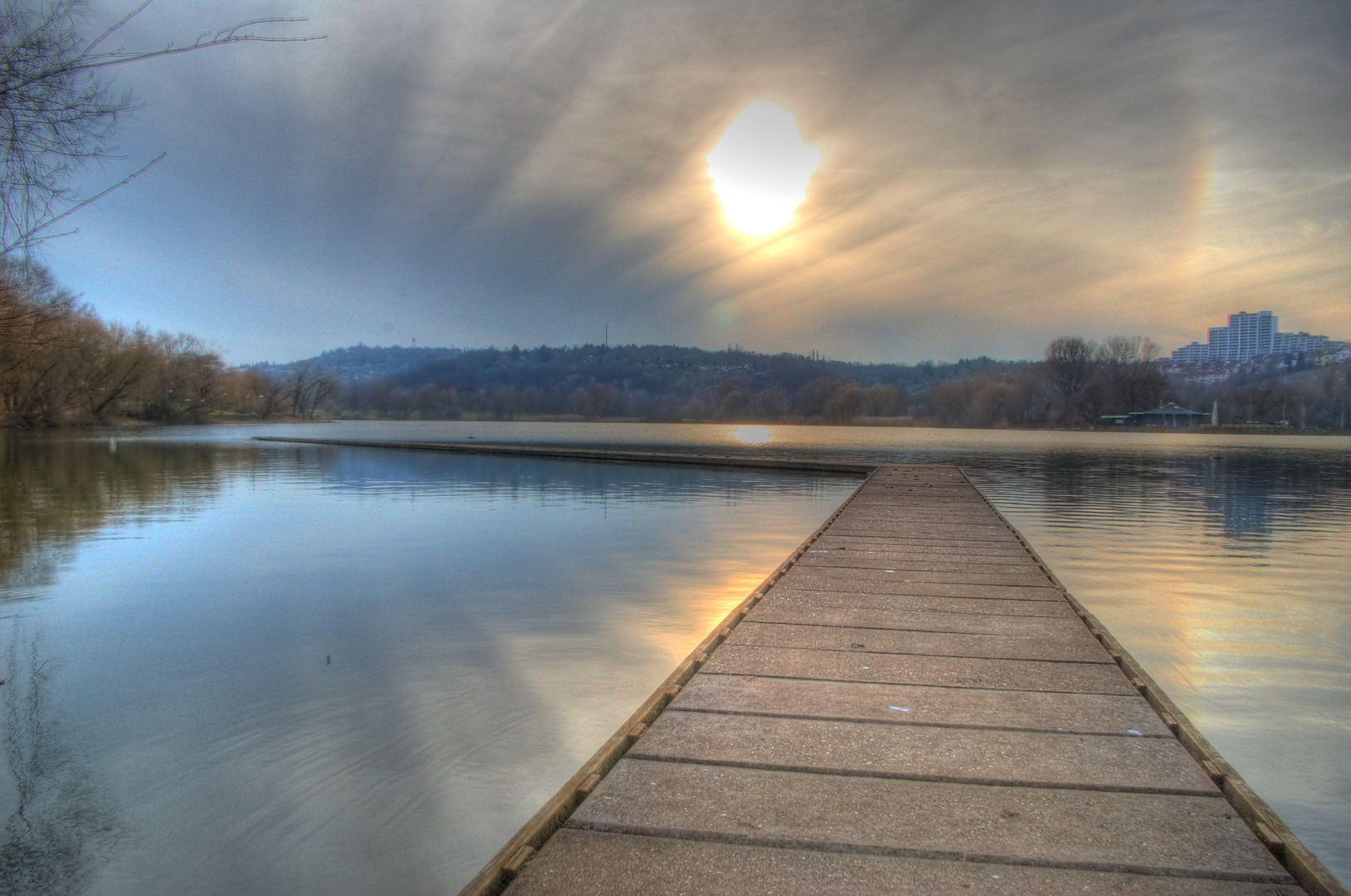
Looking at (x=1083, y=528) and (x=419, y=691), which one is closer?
(x=419, y=691)

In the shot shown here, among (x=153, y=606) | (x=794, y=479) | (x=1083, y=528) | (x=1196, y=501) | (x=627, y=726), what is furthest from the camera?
(x=794, y=479)

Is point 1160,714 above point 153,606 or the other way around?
above

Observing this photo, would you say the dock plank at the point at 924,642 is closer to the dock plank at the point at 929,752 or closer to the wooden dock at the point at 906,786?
the wooden dock at the point at 906,786

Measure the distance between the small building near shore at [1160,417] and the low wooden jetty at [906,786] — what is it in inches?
4352

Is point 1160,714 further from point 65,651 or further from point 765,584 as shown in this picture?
point 65,651

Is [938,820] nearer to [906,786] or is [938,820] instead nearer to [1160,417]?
[906,786]

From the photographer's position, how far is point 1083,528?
52.2 ft

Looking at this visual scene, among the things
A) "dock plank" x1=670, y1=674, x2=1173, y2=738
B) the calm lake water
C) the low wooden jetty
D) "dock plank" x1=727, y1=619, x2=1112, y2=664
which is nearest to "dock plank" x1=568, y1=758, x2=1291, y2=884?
the low wooden jetty

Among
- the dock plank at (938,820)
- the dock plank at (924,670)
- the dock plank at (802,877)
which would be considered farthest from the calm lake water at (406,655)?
the dock plank at (802,877)

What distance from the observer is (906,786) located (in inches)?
131

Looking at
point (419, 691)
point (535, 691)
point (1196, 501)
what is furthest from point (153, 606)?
point (1196, 501)

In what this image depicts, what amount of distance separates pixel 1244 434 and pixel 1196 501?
8281 cm

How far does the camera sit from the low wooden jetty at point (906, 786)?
8.84ft

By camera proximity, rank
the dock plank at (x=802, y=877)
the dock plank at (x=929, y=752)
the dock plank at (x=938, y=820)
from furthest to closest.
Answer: the dock plank at (x=929, y=752), the dock plank at (x=938, y=820), the dock plank at (x=802, y=877)
